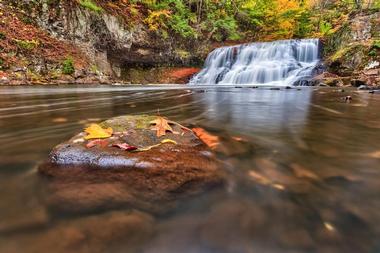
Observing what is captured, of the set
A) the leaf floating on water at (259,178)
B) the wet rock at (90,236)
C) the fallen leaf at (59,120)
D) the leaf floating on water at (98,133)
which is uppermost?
the leaf floating on water at (98,133)

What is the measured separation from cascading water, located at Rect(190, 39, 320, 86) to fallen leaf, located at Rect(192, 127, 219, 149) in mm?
12280

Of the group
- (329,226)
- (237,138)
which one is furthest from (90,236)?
(237,138)

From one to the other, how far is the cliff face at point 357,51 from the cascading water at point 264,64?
1.11 metres

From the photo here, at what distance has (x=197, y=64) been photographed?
20.2 meters

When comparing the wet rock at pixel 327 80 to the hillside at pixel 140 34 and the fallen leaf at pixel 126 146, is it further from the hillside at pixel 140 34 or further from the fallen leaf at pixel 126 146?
the fallen leaf at pixel 126 146

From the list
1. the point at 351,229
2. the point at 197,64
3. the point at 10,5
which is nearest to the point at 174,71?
the point at 197,64

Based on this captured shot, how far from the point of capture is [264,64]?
16297mm

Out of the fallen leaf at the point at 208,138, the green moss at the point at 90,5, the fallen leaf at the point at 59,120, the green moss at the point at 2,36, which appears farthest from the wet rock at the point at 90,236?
the green moss at the point at 90,5

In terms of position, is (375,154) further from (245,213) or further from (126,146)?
(126,146)

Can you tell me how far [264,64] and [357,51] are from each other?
4.93m

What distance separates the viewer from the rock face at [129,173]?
3.79ft

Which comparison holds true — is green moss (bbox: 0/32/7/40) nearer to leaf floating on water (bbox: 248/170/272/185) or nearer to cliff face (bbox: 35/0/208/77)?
cliff face (bbox: 35/0/208/77)

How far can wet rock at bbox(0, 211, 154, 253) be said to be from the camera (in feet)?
2.83

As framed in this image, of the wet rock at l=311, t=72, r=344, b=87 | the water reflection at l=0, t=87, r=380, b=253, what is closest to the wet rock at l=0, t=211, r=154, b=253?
the water reflection at l=0, t=87, r=380, b=253
